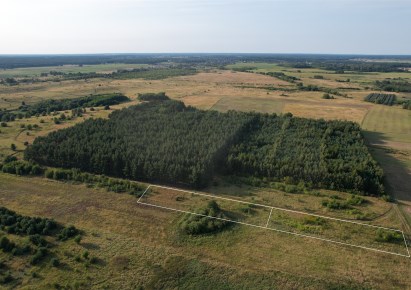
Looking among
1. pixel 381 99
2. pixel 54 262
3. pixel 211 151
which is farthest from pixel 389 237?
pixel 381 99

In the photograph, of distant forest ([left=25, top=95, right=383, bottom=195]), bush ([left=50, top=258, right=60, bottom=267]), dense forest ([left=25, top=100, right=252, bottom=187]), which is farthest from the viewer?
dense forest ([left=25, top=100, right=252, bottom=187])

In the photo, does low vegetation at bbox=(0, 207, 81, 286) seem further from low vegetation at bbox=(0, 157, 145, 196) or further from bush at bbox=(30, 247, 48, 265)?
low vegetation at bbox=(0, 157, 145, 196)

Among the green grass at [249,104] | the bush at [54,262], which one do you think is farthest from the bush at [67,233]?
the green grass at [249,104]

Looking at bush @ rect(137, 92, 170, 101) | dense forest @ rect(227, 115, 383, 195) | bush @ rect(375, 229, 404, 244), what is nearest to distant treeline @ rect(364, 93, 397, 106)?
dense forest @ rect(227, 115, 383, 195)

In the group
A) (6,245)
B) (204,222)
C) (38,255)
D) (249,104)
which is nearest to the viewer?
(38,255)

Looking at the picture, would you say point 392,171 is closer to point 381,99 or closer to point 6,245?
point 6,245

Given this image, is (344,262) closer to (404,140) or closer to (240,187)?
(240,187)
